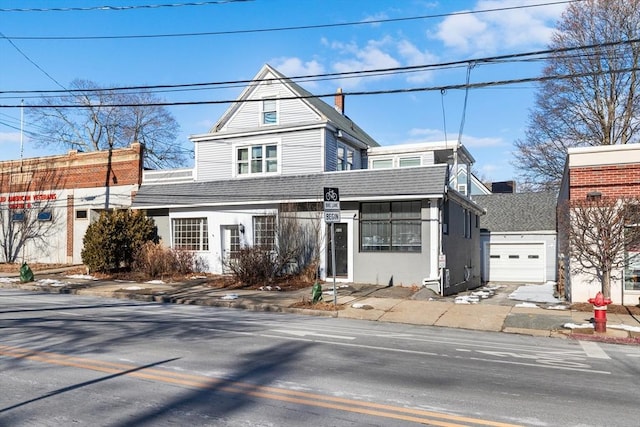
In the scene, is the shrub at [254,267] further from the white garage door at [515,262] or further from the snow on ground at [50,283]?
the white garage door at [515,262]

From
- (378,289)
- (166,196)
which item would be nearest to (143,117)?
(166,196)

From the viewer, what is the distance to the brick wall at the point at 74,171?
25.5 metres

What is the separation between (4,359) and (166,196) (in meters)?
16.3

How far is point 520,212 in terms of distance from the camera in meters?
32.7

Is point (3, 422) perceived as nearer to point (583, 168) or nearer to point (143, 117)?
point (583, 168)

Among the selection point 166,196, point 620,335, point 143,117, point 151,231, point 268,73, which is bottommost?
point 620,335

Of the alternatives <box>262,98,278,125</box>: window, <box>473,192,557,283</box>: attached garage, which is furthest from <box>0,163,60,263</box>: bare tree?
<box>473,192,557,283</box>: attached garage

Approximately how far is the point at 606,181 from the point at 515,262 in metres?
18.4

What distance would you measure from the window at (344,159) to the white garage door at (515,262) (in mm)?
12868

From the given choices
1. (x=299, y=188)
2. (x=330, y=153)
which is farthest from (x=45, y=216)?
(x=330, y=153)

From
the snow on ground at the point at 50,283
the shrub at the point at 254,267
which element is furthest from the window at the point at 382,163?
the snow on ground at the point at 50,283

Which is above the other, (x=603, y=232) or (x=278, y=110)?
(x=278, y=110)

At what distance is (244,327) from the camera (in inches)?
420

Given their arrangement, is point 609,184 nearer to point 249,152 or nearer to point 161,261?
point 249,152
